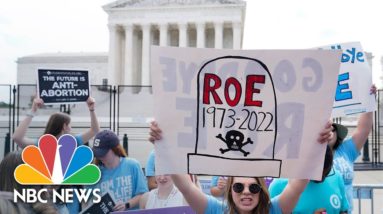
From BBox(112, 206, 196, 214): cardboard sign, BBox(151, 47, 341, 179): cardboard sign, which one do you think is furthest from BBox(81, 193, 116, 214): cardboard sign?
BBox(151, 47, 341, 179): cardboard sign

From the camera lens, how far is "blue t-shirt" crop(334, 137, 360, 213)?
354cm

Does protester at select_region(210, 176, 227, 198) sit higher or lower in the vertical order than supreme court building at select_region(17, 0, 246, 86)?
lower

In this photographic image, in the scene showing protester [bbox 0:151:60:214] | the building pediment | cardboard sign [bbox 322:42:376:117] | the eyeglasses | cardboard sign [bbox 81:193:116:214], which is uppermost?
the building pediment

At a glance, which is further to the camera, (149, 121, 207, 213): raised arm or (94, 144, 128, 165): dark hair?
(94, 144, 128, 165): dark hair

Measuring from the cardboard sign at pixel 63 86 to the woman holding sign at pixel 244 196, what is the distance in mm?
4083

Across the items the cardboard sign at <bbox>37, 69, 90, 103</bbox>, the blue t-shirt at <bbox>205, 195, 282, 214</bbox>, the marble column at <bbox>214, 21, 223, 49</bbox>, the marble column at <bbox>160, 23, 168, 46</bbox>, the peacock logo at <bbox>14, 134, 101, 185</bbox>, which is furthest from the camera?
the marble column at <bbox>160, 23, 168, 46</bbox>

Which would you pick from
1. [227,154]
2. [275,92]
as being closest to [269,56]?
[275,92]

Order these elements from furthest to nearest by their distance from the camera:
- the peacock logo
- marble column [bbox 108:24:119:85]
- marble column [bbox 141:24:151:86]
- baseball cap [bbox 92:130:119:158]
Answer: marble column [bbox 108:24:119:85] → marble column [bbox 141:24:151:86] → baseball cap [bbox 92:130:119:158] → the peacock logo

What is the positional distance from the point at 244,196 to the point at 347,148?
5.62ft

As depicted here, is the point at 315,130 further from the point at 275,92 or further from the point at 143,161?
the point at 143,161

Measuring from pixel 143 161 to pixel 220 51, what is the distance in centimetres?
1341

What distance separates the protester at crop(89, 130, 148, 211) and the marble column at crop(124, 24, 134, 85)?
46.4 meters

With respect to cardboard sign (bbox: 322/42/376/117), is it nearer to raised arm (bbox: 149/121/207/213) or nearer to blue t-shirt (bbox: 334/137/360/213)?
blue t-shirt (bbox: 334/137/360/213)

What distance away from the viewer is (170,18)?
49.0 m
